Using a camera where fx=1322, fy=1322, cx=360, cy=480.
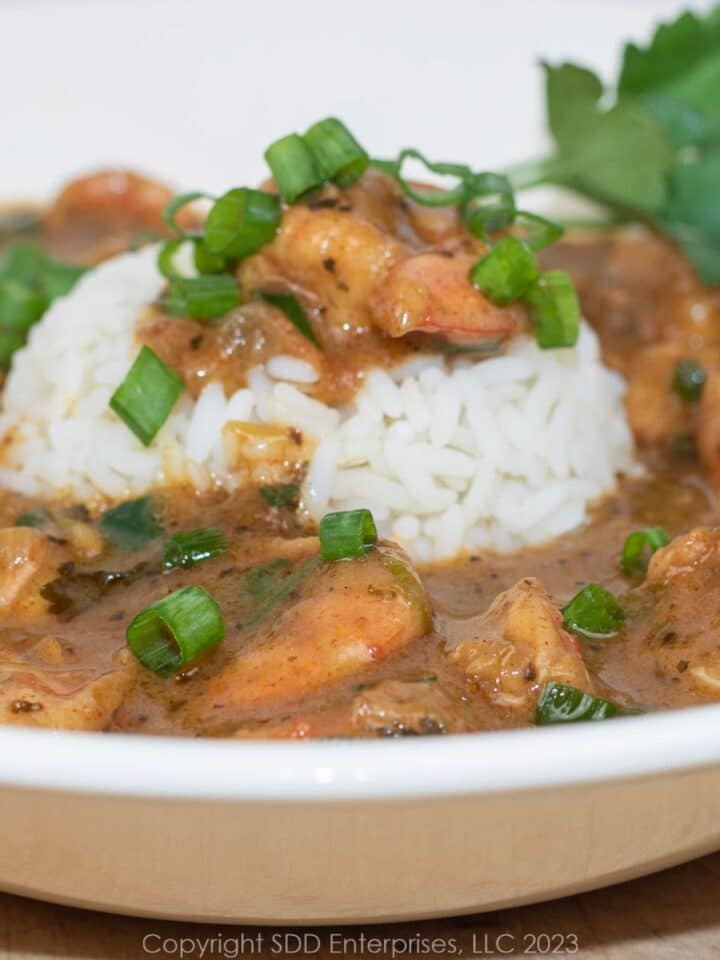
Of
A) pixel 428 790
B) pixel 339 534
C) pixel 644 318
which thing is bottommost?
pixel 644 318

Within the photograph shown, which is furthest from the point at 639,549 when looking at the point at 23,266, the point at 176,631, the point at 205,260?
the point at 23,266

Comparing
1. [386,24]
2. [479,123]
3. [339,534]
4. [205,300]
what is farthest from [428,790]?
[386,24]

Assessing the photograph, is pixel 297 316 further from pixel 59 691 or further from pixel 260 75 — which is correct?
pixel 260 75

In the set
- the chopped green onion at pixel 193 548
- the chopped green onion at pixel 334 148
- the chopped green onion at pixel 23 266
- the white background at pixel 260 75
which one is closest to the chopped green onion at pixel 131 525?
the chopped green onion at pixel 193 548

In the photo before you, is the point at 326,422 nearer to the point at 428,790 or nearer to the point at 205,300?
the point at 205,300

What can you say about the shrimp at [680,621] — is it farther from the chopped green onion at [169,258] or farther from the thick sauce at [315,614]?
the chopped green onion at [169,258]
